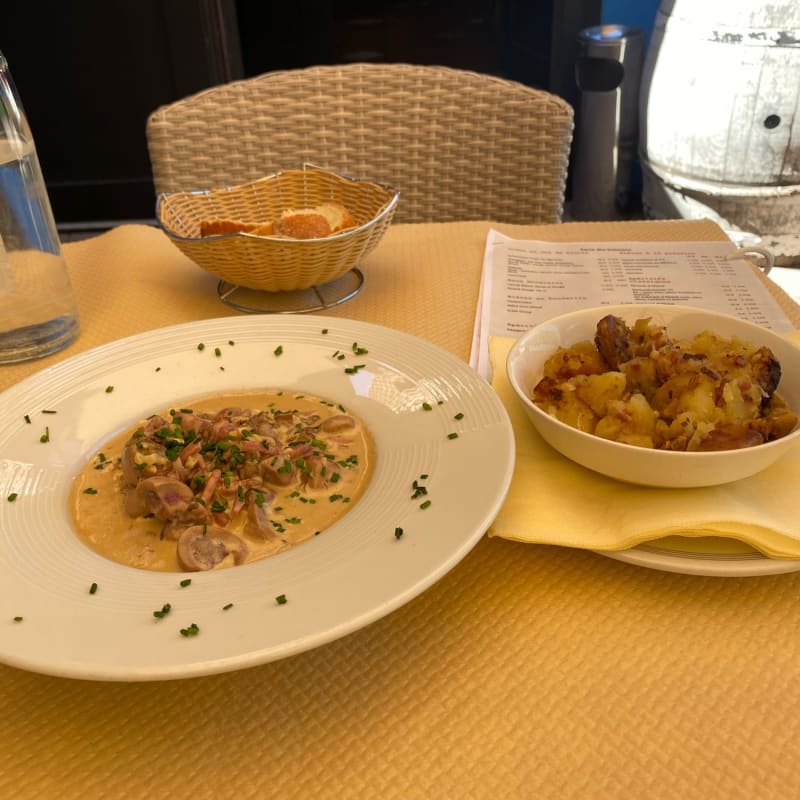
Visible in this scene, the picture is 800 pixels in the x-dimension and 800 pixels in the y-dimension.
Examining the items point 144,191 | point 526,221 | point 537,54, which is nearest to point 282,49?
point 144,191

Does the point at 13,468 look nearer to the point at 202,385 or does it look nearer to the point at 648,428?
the point at 202,385

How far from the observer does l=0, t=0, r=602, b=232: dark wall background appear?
134 inches

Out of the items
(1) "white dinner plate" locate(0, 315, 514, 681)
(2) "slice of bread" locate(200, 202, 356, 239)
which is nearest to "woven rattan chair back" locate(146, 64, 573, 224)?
(2) "slice of bread" locate(200, 202, 356, 239)

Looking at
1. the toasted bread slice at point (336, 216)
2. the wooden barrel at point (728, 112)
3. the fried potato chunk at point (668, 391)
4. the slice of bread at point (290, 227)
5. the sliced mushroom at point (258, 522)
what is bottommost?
the wooden barrel at point (728, 112)

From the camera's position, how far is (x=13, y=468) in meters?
0.76

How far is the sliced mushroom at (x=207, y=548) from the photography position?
25.0 inches

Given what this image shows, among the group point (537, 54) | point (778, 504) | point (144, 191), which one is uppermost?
point (778, 504)

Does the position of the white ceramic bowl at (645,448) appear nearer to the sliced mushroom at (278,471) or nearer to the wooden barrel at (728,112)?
the sliced mushroom at (278,471)

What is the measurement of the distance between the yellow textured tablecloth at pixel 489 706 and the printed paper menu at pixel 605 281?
0.43 m

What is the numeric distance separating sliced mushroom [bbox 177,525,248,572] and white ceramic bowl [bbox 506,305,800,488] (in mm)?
286

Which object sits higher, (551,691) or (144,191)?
(551,691)

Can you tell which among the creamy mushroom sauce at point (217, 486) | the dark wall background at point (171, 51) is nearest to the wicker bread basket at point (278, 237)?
the creamy mushroom sauce at point (217, 486)

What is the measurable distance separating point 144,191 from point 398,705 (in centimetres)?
360

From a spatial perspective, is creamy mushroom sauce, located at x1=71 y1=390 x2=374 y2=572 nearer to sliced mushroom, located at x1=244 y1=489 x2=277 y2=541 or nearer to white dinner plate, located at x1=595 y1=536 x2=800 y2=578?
sliced mushroom, located at x1=244 y1=489 x2=277 y2=541
